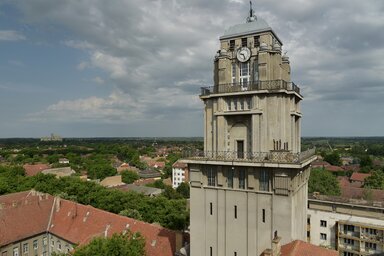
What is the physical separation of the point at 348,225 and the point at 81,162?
156 metres

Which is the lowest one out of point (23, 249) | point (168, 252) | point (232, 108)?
point (23, 249)

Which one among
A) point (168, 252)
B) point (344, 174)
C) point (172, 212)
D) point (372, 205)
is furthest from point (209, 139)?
point (344, 174)

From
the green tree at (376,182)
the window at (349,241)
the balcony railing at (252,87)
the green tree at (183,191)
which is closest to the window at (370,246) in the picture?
the window at (349,241)

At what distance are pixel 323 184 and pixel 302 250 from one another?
51.4 m

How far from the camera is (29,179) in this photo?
222 feet

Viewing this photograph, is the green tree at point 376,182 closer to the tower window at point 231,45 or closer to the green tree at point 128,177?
the tower window at point 231,45

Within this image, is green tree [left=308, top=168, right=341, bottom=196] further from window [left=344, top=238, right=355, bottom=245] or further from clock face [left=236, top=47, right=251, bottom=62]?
clock face [left=236, top=47, right=251, bottom=62]

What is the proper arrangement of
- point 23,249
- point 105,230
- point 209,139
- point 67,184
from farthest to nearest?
1. point 67,184
2. point 23,249
3. point 105,230
4. point 209,139

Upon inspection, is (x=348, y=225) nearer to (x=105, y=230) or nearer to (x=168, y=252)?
(x=168, y=252)

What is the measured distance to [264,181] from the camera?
22.5m

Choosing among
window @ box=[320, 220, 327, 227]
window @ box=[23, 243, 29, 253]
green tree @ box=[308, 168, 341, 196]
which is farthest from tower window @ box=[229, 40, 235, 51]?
green tree @ box=[308, 168, 341, 196]

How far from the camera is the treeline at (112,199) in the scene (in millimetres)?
52438

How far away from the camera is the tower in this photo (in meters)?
22.1

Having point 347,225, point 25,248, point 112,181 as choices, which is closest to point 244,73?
point 347,225
